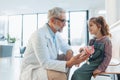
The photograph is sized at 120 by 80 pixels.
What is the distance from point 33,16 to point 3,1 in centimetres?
357

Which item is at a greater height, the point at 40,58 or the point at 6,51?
the point at 40,58

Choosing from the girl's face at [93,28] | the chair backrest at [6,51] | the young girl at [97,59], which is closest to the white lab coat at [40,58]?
the young girl at [97,59]

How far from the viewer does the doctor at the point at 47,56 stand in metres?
1.83

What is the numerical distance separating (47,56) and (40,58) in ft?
0.22

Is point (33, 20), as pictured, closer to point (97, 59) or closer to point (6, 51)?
point (6, 51)

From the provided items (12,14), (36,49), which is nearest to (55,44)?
(36,49)

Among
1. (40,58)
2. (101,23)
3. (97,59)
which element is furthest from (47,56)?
(101,23)

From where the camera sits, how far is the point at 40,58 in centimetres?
183

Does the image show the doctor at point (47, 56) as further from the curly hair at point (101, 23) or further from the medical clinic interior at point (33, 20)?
the medical clinic interior at point (33, 20)

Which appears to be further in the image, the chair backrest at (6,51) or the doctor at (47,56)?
the chair backrest at (6,51)

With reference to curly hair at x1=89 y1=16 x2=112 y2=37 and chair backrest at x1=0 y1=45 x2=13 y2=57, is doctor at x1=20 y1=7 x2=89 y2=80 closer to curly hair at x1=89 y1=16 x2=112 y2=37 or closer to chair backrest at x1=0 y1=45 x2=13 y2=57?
curly hair at x1=89 y1=16 x2=112 y2=37

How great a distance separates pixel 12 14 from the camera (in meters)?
13.6

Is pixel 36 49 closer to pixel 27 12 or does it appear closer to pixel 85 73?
pixel 85 73

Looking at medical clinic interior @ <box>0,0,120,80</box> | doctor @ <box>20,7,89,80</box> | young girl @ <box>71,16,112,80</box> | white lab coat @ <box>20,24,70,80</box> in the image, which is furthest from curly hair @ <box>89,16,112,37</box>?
medical clinic interior @ <box>0,0,120,80</box>
